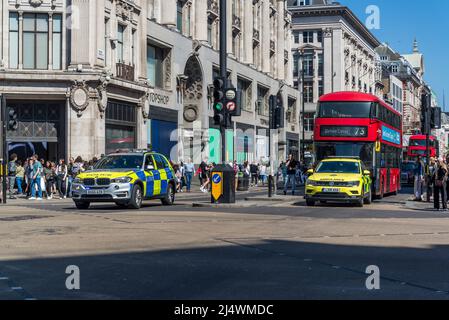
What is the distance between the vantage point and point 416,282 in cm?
858

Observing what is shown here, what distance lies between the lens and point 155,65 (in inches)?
1752

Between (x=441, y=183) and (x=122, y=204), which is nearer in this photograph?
(x=122, y=204)

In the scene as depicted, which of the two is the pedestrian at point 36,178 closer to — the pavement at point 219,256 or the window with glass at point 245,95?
the pavement at point 219,256

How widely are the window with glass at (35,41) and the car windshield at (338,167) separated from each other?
1590 centimetres

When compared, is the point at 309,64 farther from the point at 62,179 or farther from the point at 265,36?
the point at 62,179

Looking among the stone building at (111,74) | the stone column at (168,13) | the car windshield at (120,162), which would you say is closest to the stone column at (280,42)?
the stone building at (111,74)

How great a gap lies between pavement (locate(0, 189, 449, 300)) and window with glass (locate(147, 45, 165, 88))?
2562cm

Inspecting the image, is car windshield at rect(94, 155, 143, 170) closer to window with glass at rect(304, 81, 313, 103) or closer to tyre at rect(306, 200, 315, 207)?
tyre at rect(306, 200, 315, 207)

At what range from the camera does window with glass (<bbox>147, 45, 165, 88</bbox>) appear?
142 ft

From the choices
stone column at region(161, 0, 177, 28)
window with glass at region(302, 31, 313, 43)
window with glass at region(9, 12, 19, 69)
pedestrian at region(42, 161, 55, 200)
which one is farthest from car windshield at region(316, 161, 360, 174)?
window with glass at region(302, 31, 313, 43)

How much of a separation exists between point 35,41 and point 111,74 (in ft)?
12.6

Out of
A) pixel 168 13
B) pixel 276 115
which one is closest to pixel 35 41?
pixel 168 13

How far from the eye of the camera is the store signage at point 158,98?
42.2 meters

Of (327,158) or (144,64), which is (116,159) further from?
(144,64)
